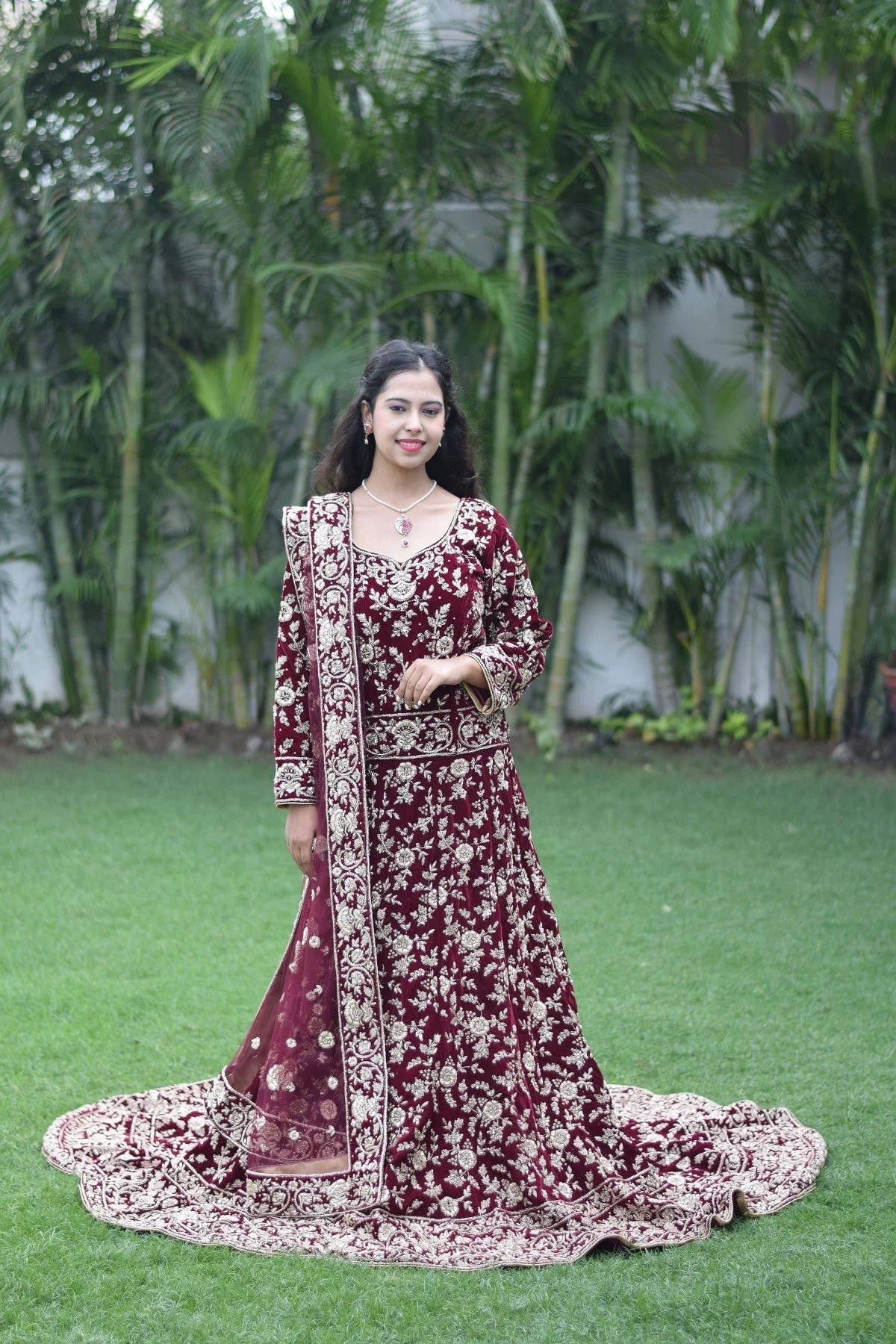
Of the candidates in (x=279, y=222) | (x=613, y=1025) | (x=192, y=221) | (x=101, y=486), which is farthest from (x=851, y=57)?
(x=613, y=1025)

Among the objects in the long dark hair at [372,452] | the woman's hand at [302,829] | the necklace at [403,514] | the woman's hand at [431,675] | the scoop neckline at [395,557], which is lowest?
the woman's hand at [302,829]

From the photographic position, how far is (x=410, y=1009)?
107 inches

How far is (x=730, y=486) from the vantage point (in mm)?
7395

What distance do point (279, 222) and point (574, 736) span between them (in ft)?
9.97

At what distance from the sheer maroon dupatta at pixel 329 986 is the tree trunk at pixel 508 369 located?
14.1 feet

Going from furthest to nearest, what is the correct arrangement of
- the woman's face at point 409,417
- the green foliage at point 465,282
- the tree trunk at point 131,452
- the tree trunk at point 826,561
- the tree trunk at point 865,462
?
the tree trunk at point 131,452 → the tree trunk at point 826,561 → the tree trunk at point 865,462 → the green foliage at point 465,282 → the woman's face at point 409,417

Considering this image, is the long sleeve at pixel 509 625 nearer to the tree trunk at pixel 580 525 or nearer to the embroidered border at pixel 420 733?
the embroidered border at pixel 420 733

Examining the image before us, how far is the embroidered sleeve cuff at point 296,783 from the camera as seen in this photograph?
2.76 metres

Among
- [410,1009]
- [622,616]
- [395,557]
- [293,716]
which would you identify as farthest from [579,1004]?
[622,616]

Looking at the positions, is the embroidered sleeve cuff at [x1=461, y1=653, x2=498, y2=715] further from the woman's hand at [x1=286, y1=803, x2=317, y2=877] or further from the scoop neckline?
the woman's hand at [x1=286, y1=803, x2=317, y2=877]

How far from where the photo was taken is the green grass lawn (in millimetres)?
2281

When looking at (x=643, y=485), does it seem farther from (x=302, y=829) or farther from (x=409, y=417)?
(x=302, y=829)

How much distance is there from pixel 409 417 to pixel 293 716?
0.61 metres

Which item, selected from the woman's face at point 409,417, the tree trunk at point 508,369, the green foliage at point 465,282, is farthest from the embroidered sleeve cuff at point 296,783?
the tree trunk at point 508,369
